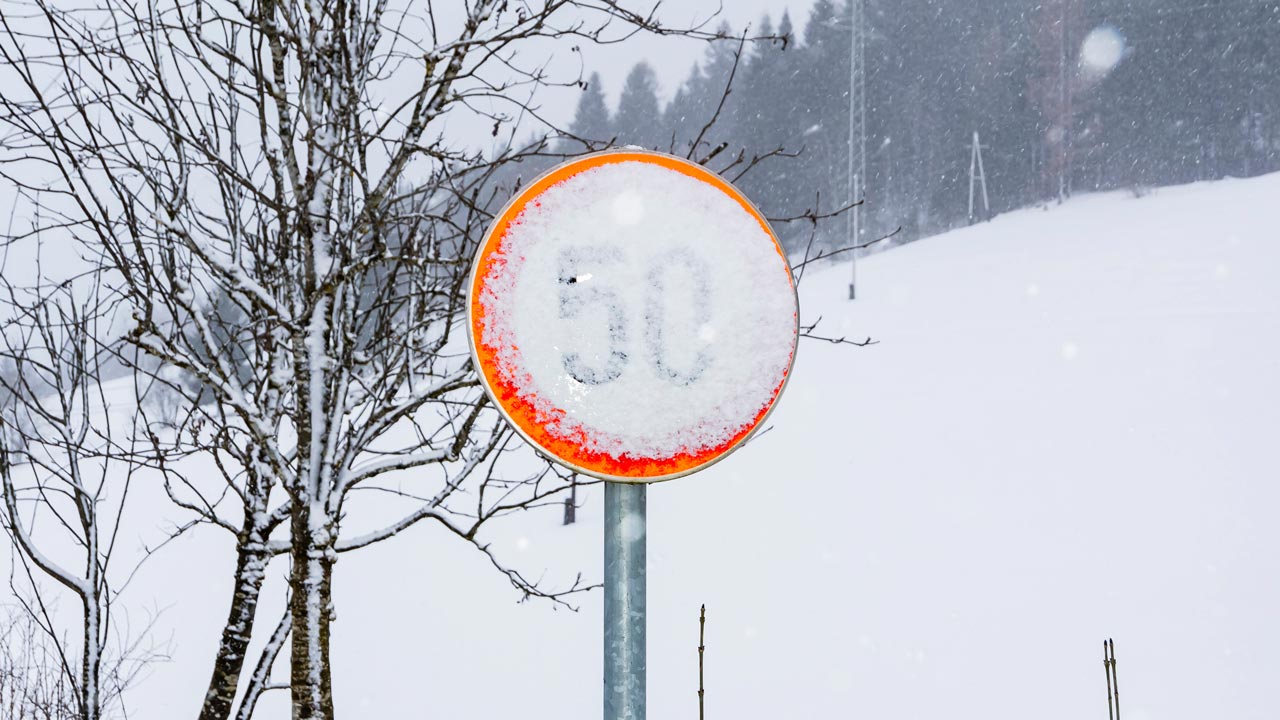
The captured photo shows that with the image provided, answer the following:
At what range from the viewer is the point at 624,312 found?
1.27 m

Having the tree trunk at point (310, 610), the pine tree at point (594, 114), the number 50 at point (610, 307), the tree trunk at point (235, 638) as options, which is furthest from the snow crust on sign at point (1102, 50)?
the number 50 at point (610, 307)

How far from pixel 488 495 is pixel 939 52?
41.0m

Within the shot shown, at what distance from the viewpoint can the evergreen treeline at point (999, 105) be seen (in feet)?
118

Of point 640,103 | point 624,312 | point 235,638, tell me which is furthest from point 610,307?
point 640,103

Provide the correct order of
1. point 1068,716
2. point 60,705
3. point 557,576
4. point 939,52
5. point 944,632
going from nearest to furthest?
point 60,705 < point 1068,716 < point 944,632 < point 557,576 < point 939,52

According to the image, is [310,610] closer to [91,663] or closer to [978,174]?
[91,663]

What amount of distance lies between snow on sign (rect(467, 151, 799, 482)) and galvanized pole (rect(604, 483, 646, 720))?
0.28 ft

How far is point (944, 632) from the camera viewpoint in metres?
8.69

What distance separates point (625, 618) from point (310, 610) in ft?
9.46

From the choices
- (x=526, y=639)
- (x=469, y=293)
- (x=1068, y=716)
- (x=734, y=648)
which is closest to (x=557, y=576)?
(x=526, y=639)

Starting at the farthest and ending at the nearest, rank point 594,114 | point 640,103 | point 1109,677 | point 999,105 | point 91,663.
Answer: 1. point 640,103
2. point 594,114
3. point 999,105
4. point 91,663
5. point 1109,677

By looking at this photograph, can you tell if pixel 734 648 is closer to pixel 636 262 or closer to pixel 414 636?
pixel 414 636

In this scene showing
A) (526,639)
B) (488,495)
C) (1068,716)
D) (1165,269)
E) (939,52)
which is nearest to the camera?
(1068,716)

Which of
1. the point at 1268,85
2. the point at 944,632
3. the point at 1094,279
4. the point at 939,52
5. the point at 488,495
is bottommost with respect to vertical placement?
the point at 944,632
